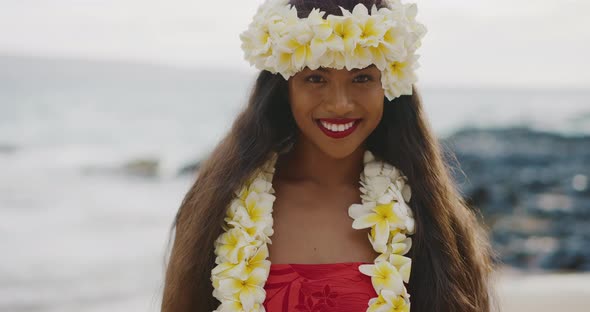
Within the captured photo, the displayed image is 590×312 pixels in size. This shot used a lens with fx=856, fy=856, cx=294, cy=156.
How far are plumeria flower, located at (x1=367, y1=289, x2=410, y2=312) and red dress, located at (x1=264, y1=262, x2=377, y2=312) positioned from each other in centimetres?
3

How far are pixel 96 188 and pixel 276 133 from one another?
11726 millimetres

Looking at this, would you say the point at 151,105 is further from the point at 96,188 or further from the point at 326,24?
the point at 326,24

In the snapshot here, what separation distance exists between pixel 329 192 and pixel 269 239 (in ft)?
0.95

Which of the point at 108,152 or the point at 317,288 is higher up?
the point at 108,152

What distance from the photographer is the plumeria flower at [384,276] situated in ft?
8.61

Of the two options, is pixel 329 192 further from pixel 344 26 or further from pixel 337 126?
pixel 344 26

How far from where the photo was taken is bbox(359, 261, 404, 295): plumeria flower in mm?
2625

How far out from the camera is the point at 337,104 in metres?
2.52

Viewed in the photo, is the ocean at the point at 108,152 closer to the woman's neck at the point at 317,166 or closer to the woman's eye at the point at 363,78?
the woman's neck at the point at 317,166

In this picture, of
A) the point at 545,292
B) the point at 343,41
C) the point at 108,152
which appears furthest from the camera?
the point at 108,152

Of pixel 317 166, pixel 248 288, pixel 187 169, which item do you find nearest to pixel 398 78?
pixel 317 166

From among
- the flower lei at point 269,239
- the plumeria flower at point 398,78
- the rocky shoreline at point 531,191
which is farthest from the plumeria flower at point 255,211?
the rocky shoreline at point 531,191

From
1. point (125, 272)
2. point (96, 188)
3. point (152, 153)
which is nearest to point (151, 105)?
point (152, 153)

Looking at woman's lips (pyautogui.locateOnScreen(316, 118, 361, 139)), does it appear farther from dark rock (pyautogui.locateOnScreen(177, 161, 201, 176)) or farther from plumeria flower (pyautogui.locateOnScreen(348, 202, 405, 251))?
dark rock (pyautogui.locateOnScreen(177, 161, 201, 176))
